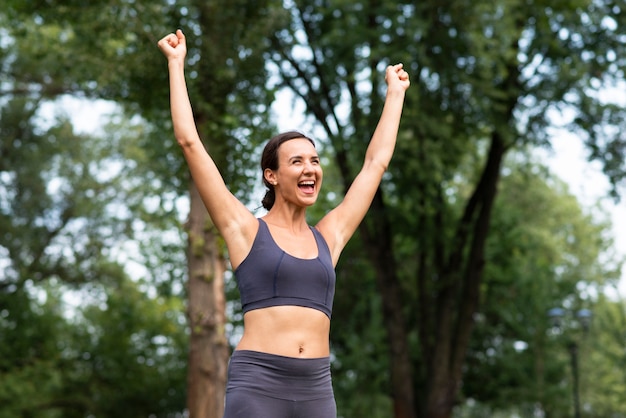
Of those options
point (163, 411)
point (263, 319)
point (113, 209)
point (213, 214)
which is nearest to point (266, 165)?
point (213, 214)

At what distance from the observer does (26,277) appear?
22.3 meters

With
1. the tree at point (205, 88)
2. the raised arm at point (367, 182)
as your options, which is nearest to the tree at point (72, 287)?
the tree at point (205, 88)

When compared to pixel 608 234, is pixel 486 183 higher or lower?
lower

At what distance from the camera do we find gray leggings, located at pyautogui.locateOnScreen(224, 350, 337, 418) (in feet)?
11.0

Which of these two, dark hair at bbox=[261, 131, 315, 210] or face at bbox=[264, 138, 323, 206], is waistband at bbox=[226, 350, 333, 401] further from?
dark hair at bbox=[261, 131, 315, 210]

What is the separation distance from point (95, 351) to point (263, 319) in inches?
819

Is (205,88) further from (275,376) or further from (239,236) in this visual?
(275,376)

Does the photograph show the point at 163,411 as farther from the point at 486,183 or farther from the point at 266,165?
the point at 266,165

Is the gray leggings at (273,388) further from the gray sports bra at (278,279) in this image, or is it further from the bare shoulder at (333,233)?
the bare shoulder at (333,233)

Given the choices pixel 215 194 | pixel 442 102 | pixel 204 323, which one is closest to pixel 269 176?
pixel 215 194

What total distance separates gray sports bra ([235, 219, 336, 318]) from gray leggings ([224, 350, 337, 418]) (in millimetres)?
204

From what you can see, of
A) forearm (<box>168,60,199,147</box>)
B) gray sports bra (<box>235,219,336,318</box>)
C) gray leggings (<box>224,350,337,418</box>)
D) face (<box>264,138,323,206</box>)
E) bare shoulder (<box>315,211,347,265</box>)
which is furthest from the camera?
bare shoulder (<box>315,211,347,265</box>)

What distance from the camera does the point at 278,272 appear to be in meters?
3.48

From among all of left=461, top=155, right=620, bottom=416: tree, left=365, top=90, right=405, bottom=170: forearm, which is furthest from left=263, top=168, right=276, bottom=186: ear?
left=461, top=155, right=620, bottom=416: tree
